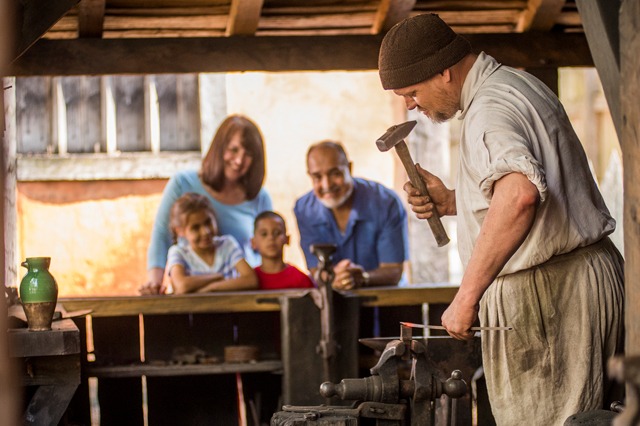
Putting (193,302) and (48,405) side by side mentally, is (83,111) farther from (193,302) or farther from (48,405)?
(48,405)

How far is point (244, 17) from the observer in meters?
6.36

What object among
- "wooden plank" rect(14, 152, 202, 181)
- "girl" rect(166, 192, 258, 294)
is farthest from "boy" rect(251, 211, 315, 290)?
"wooden plank" rect(14, 152, 202, 181)

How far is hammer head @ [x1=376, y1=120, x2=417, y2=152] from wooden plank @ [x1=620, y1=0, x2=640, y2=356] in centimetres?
100

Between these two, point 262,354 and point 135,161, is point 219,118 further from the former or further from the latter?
point 262,354

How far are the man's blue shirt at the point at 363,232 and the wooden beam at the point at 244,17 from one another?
1.58 m

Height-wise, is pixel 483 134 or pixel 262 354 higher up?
pixel 483 134

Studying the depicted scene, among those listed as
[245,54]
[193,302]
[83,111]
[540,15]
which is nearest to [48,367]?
[193,302]

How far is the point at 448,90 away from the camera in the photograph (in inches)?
155

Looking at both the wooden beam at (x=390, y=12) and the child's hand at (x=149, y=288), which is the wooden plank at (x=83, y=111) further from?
the wooden beam at (x=390, y=12)

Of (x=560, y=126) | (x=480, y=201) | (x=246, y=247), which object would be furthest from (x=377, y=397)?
(x=246, y=247)

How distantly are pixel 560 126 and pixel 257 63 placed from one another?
3131 mm

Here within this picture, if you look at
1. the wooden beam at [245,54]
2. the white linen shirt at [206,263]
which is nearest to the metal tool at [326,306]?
the white linen shirt at [206,263]

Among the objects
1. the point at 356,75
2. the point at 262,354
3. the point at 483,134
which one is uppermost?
the point at 356,75

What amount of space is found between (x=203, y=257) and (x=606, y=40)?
337 cm
